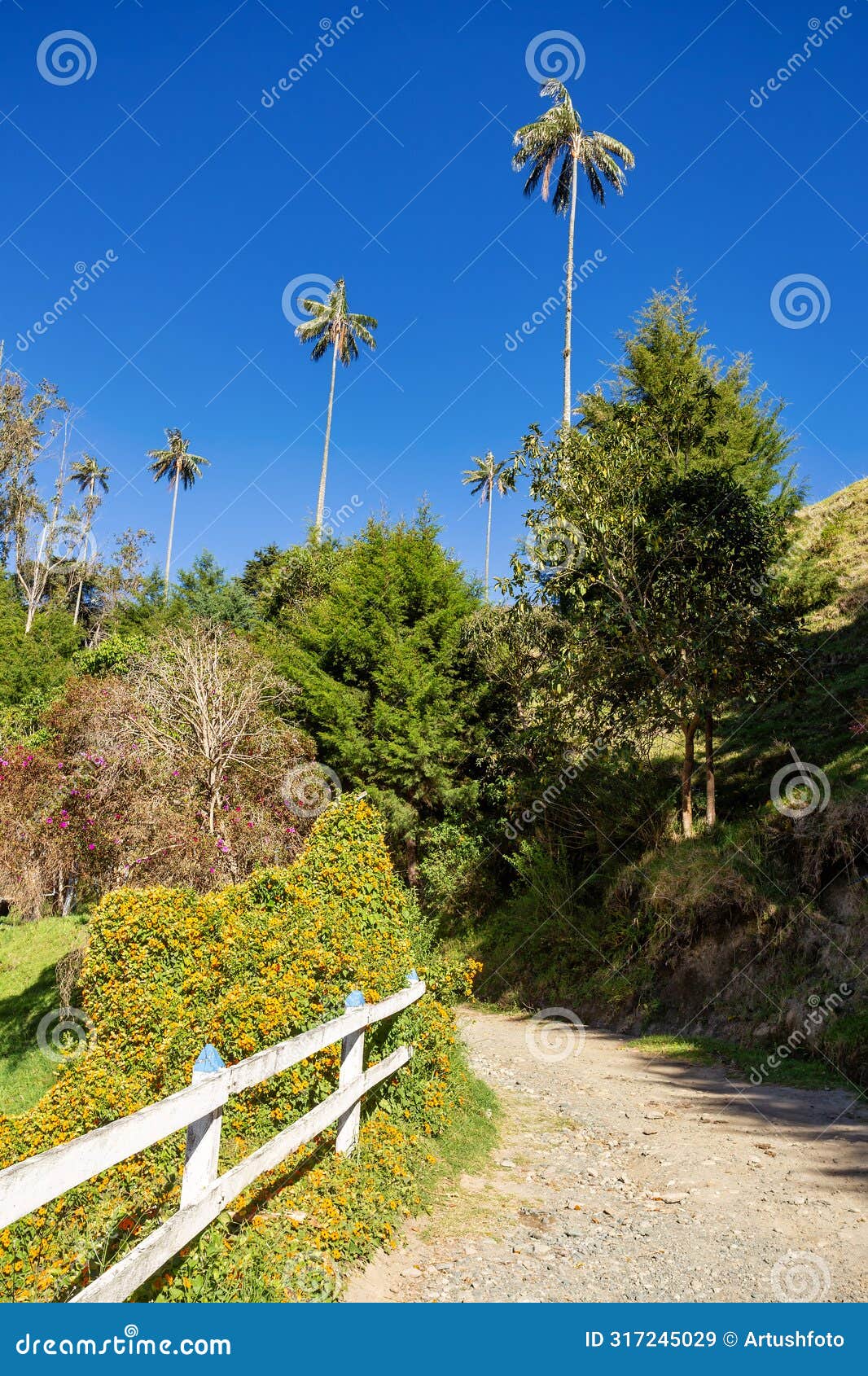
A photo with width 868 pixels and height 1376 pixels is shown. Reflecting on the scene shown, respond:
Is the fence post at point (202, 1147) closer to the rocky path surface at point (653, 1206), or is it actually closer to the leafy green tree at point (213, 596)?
→ the rocky path surface at point (653, 1206)

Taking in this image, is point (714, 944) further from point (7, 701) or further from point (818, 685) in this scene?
point (7, 701)

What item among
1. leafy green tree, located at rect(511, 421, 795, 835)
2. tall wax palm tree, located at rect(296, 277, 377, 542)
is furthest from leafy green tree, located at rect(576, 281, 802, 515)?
tall wax palm tree, located at rect(296, 277, 377, 542)

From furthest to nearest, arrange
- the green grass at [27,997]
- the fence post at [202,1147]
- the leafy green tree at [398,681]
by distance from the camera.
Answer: the leafy green tree at [398,681]
the green grass at [27,997]
the fence post at [202,1147]

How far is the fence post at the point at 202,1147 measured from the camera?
11.2 feet

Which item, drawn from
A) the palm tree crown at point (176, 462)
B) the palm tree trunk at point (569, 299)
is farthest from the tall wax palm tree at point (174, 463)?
the palm tree trunk at point (569, 299)

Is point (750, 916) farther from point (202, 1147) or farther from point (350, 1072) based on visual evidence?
point (202, 1147)

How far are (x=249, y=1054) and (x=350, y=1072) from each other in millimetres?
918

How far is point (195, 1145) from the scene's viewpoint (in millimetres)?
3451

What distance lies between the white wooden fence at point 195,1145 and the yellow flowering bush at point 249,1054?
357 mm

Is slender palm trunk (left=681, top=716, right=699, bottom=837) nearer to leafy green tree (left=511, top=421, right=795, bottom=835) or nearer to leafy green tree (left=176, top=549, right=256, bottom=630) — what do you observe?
leafy green tree (left=511, top=421, right=795, bottom=835)

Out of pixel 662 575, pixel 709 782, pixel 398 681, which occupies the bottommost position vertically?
pixel 709 782

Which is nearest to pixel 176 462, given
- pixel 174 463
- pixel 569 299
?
pixel 174 463

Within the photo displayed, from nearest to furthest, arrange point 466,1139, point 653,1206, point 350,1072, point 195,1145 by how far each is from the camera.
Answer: point 195,1145 → point 350,1072 → point 653,1206 → point 466,1139

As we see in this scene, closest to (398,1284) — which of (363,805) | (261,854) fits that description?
(363,805)
